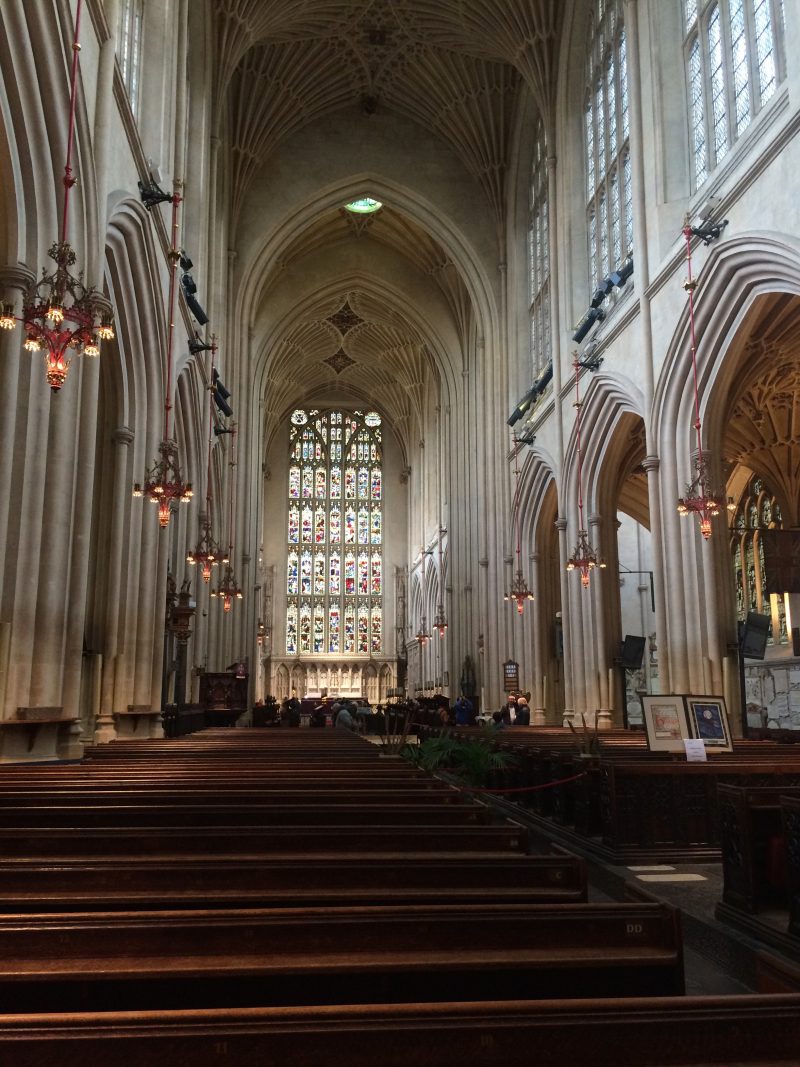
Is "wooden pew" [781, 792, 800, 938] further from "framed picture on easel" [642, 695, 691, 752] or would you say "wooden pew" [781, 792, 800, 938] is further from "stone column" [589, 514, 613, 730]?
"stone column" [589, 514, 613, 730]

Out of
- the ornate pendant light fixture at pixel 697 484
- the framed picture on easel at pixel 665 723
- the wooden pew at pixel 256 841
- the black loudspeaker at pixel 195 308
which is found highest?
the black loudspeaker at pixel 195 308

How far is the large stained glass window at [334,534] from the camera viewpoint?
45.3 meters

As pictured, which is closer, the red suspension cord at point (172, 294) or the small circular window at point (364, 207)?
the red suspension cord at point (172, 294)

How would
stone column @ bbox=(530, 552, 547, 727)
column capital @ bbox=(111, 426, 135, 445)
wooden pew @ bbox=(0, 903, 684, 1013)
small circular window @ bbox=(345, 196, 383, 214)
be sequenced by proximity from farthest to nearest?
small circular window @ bbox=(345, 196, 383, 214)
stone column @ bbox=(530, 552, 547, 727)
column capital @ bbox=(111, 426, 135, 445)
wooden pew @ bbox=(0, 903, 684, 1013)

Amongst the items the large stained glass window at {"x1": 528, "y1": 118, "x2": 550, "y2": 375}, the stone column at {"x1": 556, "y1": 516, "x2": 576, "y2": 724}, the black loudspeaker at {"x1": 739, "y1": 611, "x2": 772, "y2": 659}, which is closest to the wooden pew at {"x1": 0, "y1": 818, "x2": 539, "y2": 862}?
the black loudspeaker at {"x1": 739, "y1": 611, "x2": 772, "y2": 659}

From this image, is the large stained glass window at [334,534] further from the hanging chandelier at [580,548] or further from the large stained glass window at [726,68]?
the large stained glass window at [726,68]

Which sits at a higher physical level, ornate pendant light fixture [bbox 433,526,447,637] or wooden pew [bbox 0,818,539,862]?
ornate pendant light fixture [bbox 433,526,447,637]

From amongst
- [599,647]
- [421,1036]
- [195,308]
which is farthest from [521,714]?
[421,1036]

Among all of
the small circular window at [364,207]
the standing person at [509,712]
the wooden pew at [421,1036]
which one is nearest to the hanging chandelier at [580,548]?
the standing person at [509,712]

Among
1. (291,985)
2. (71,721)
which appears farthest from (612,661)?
(291,985)

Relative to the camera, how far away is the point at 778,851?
16.3ft

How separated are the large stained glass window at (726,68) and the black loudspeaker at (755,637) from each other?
691cm

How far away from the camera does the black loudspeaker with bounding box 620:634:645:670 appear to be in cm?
1827

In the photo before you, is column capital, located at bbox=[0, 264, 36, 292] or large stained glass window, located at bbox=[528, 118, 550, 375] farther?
large stained glass window, located at bbox=[528, 118, 550, 375]
